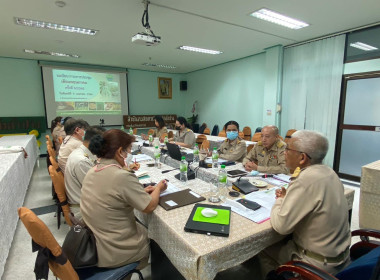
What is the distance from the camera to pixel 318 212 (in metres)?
1.12

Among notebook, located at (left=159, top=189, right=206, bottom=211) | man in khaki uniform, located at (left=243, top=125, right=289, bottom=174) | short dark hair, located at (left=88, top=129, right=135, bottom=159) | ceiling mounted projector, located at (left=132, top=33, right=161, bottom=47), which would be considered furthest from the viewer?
ceiling mounted projector, located at (left=132, top=33, right=161, bottom=47)

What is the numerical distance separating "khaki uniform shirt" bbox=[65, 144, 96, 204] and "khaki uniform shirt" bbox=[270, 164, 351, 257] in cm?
164

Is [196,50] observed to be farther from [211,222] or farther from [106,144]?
[211,222]

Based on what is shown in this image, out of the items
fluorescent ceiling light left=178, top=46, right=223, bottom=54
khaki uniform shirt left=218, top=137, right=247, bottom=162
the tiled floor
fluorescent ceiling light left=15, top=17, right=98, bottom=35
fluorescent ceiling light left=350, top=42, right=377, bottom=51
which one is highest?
fluorescent ceiling light left=178, top=46, right=223, bottom=54

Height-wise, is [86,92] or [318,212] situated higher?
[86,92]

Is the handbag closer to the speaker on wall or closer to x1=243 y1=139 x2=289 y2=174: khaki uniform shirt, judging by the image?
x1=243 y1=139 x2=289 y2=174: khaki uniform shirt

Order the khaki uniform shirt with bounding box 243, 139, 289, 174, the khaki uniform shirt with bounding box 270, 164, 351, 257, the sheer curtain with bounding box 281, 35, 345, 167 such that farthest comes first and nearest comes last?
the sheer curtain with bounding box 281, 35, 345, 167 < the khaki uniform shirt with bounding box 243, 139, 289, 174 < the khaki uniform shirt with bounding box 270, 164, 351, 257

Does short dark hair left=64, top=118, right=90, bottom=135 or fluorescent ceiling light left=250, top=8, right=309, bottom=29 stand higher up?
fluorescent ceiling light left=250, top=8, right=309, bottom=29

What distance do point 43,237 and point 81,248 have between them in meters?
0.26

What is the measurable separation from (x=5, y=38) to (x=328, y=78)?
6.85 m

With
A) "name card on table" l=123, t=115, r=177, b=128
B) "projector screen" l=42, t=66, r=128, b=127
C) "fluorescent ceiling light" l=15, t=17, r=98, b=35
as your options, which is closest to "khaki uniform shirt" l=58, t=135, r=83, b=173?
"fluorescent ceiling light" l=15, t=17, r=98, b=35

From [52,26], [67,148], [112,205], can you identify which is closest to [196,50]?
[52,26]

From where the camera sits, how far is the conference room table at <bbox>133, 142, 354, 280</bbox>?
3.38 ft

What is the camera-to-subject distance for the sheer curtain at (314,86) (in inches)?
171
